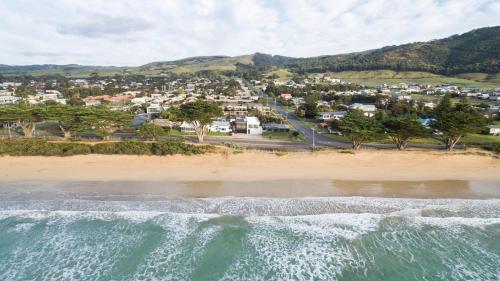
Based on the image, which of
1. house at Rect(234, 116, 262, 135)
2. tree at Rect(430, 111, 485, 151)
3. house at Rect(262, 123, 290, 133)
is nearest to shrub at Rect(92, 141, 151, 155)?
house at Rect(234, 116, 262, 135)

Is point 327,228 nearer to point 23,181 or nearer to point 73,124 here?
point 23,181

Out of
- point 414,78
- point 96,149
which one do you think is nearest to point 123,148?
point 96,149

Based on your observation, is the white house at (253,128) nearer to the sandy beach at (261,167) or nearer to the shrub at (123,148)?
the sandy beach at (261,167)

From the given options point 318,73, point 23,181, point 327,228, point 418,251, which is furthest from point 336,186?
point 318,73

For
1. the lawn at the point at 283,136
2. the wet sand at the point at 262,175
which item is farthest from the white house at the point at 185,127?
the wet sand at the point at 262,175

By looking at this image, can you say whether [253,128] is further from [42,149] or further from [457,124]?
[42,149]

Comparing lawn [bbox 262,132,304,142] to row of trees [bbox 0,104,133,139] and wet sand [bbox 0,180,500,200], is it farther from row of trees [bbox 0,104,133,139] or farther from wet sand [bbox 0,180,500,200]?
row of trees [bbox 0,104,133,139]
